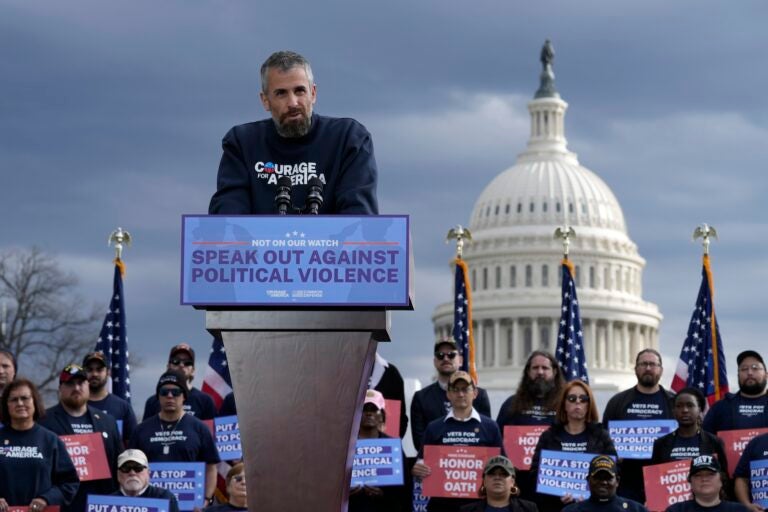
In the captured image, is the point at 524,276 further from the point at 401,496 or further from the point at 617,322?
the point at 401,496

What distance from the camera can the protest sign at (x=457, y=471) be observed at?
1316 centimetres

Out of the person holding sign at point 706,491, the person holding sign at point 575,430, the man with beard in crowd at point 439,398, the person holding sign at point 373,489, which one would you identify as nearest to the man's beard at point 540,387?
the man with beard in crowd at point 439,398

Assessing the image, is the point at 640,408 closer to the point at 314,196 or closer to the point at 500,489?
the point at 500,489

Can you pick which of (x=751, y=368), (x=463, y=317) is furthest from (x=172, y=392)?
(x=463, y=317)

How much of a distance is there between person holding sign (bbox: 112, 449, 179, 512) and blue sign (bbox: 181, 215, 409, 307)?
21.4 ft

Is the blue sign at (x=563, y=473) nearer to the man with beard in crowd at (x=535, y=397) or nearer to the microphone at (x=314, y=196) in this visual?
the man with beard in crowd at (x=535, y=397)

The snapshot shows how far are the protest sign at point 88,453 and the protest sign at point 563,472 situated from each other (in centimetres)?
359

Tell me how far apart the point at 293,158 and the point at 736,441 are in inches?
330

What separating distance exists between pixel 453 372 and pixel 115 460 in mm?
3293

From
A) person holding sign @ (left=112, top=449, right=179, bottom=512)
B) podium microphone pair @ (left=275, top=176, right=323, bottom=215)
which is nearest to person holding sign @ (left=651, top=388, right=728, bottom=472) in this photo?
person holding sign @ (left=112, top=449, right=179, bottom=512)

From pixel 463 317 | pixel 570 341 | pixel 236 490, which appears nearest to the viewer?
pixel 236 490

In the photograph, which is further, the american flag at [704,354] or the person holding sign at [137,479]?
the american flag at [704,354]

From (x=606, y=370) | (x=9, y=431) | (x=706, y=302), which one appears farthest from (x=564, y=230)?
(x=606, y=370)

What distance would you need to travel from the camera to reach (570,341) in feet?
77.2
